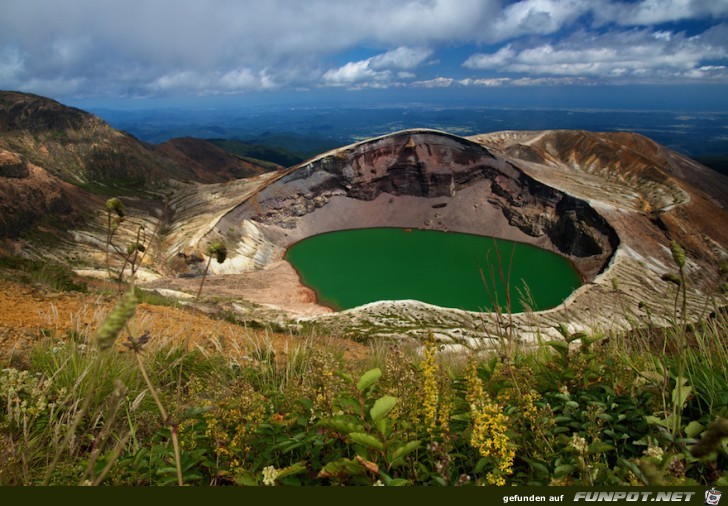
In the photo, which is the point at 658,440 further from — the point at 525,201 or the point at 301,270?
the point at 525,201

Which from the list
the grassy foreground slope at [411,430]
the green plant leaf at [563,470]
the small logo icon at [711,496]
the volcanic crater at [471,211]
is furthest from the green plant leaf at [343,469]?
the volcanic crater at [471,211]

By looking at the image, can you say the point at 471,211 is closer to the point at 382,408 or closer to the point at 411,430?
the point at 411,430

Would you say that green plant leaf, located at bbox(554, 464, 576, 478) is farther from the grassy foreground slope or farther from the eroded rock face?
the eroded rock face

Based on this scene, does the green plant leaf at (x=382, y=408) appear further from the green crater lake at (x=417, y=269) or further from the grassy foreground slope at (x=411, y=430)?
the green crater lake at (x=417, y=269)

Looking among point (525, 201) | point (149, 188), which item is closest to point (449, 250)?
point (525, 201)

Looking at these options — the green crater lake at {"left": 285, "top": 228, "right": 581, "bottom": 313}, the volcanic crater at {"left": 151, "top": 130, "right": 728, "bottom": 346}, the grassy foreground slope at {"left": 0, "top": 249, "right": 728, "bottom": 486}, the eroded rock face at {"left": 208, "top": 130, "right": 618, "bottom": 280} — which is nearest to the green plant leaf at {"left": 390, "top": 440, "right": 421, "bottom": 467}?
the grassy foreground slope at {"left": 0, "top": 249, "right": 728, "bottom": 486}

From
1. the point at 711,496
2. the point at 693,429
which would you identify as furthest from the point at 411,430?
the point at 693,429
